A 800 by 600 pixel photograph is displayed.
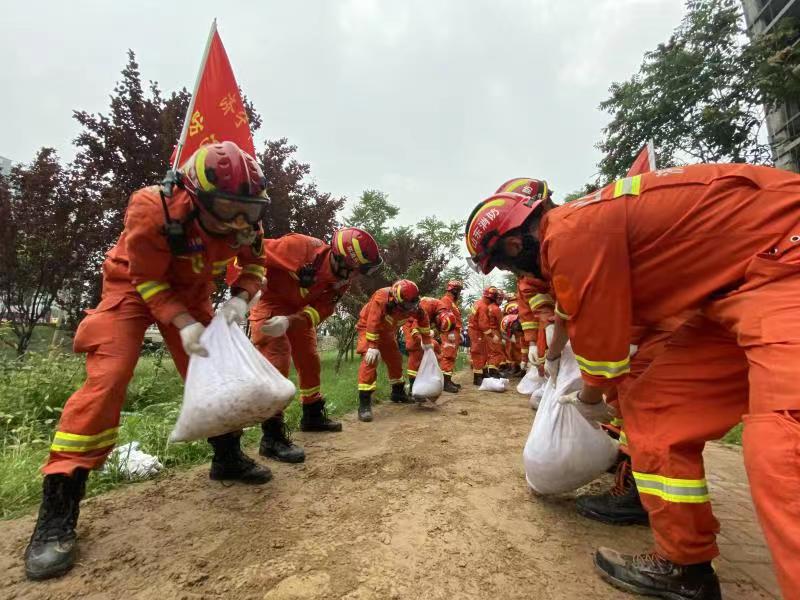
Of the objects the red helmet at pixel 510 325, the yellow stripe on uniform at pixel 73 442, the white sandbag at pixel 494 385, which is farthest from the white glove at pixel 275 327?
the red helmet at pixel 510 325

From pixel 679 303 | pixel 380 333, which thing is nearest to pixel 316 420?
pixel 380 333

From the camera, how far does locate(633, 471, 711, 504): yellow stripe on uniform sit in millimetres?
1613

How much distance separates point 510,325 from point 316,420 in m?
5.51

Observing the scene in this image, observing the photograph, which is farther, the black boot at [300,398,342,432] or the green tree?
the green tree

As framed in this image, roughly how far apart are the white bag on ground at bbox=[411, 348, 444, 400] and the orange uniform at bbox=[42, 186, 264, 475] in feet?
12.0

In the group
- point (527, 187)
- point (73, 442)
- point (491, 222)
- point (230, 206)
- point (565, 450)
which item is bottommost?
point (565, 450)

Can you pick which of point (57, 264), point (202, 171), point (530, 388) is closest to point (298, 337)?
point (202, 171)

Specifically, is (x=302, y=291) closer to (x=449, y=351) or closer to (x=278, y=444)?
(x=278, y=444)

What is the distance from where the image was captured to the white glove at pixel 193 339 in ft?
7.34

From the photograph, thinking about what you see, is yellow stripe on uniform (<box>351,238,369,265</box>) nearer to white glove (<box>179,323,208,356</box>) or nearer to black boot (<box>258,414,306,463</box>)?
black boot (<box>258,414,306,463</box>)

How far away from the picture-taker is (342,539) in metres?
2.19

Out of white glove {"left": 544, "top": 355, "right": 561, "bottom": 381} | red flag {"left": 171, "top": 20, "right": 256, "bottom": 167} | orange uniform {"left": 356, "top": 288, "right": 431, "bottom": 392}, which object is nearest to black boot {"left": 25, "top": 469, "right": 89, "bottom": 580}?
white glove {"left": 544, "top": 355, "right": 561, "bottom": 381}

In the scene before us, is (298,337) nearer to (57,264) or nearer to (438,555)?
(438,555)

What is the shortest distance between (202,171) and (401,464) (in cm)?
255
